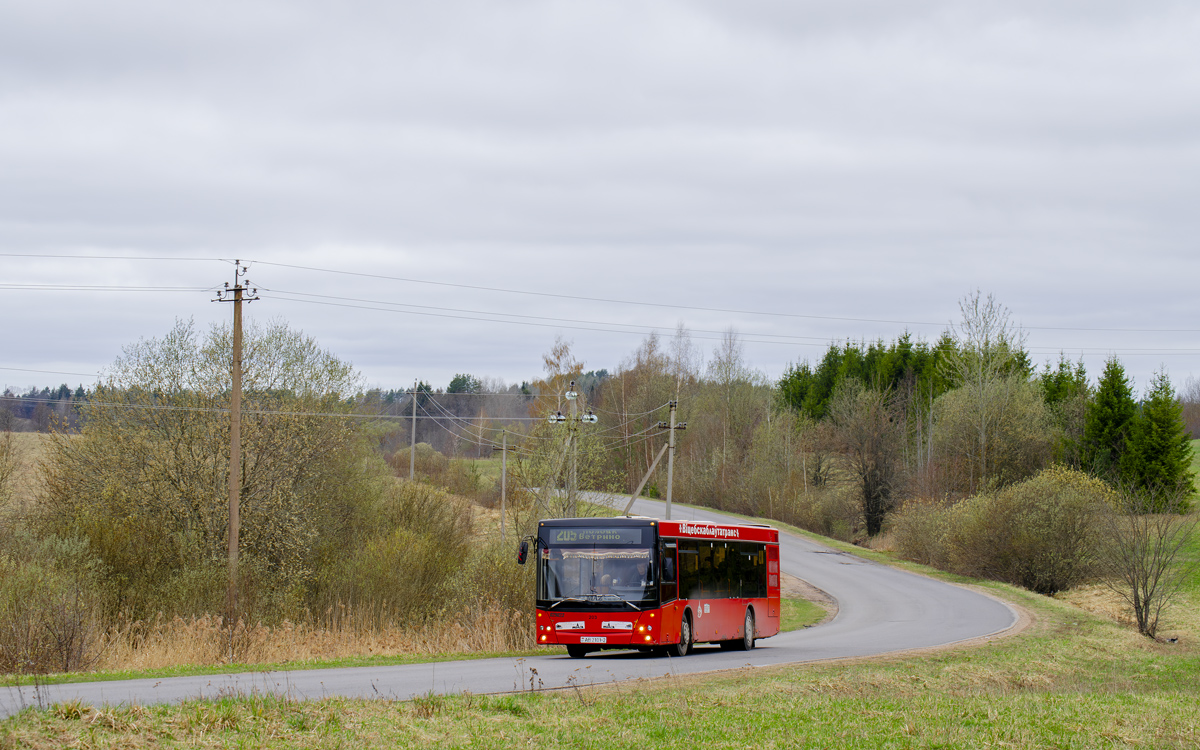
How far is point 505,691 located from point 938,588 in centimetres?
3292

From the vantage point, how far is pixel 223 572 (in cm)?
3162

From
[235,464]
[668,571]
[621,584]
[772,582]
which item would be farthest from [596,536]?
[235,464]

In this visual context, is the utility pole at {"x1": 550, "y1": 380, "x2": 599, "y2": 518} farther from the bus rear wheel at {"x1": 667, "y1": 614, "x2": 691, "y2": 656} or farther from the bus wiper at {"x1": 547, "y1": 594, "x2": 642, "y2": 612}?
the bus wiper at {"x1": 547, "y1": 594, "x2": 642, "y2": 612}

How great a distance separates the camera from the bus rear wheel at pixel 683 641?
21.6 meters

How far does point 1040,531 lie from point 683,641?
26.3 metres

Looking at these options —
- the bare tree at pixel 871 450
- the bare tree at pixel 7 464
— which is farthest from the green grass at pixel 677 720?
the bare tree at pixel 871 450

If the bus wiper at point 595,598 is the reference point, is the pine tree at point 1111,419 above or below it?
above

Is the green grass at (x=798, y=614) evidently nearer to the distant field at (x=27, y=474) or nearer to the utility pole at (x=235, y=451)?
the utility pole at (x=235, y=451)

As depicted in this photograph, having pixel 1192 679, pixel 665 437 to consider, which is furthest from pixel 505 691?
pixel 665 437

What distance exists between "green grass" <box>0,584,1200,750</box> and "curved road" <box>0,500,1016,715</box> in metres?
1.12

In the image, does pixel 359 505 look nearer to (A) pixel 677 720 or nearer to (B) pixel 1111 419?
(A) pixel 677 720

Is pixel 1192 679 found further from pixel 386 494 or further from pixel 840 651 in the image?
pixel 386 494

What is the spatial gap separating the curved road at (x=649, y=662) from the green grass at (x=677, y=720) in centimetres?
112

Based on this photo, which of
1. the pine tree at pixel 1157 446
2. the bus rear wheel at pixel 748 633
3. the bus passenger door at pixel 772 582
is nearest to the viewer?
the bus rear wheel at pixel 748 633
